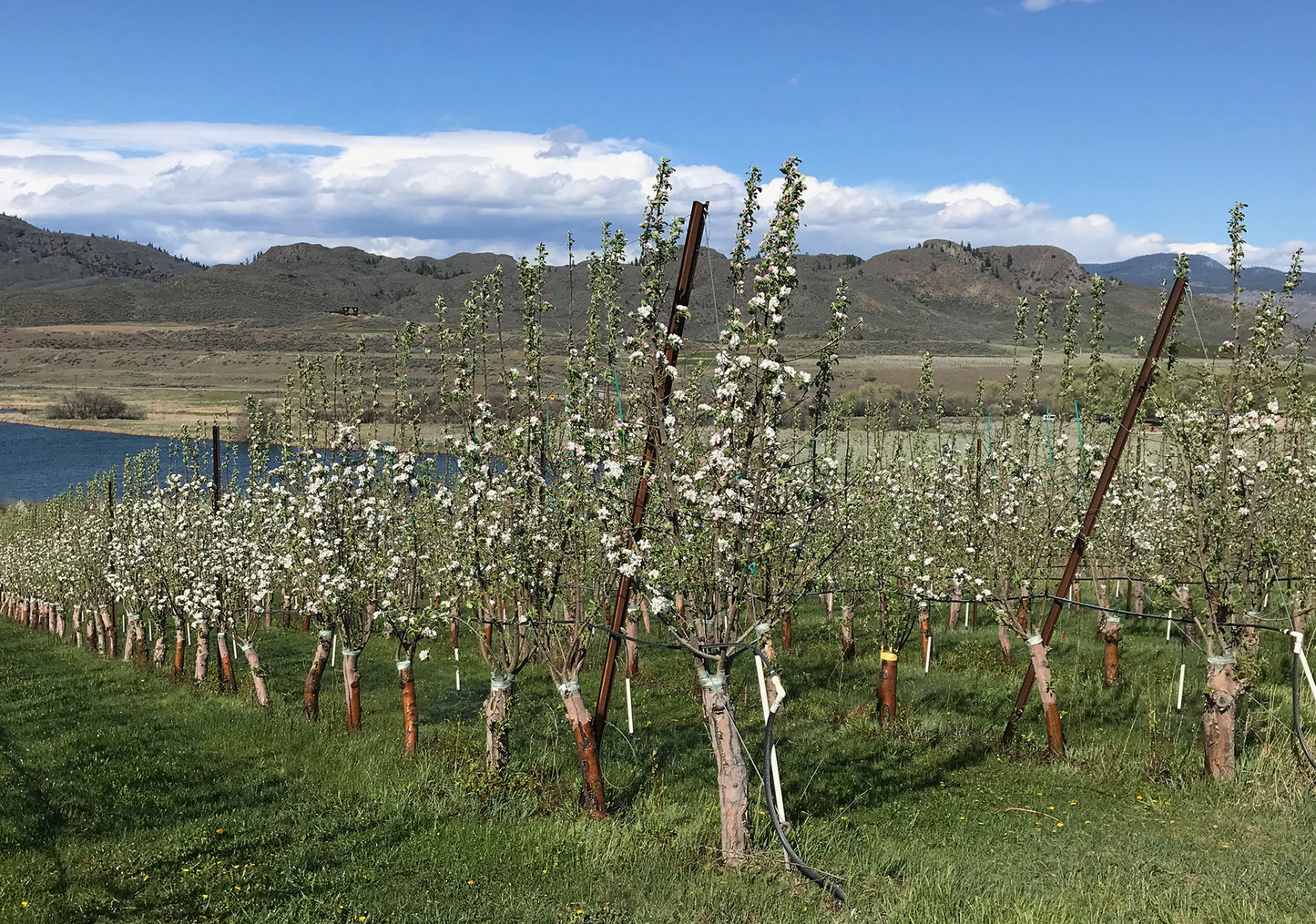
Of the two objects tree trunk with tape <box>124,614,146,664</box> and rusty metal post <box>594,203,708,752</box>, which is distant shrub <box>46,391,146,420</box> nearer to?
→ tree trunk with tape <box>124,614,146,664</box>

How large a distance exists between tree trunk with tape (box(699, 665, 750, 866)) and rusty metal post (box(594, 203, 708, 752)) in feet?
6.32

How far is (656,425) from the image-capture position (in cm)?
1166

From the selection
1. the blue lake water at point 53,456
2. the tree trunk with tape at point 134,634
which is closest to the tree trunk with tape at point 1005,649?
the tree trunk with tape at point 134,634

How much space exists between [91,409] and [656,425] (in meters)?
180

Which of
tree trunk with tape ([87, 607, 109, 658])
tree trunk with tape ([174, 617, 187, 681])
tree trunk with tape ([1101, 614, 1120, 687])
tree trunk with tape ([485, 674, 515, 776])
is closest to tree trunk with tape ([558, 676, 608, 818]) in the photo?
tree trunk with tape ([485, 674, 515, 776])

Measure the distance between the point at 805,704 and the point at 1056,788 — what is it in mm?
7054

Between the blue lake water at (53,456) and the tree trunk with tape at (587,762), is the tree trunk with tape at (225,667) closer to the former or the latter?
the tree trunk with tape at (587,762)

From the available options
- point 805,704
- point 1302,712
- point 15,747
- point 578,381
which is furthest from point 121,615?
point 1302,712

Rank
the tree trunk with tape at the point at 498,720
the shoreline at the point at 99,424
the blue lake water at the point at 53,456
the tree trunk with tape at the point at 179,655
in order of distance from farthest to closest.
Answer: the shoreline at the point at 99,424
the blue lake water at the point at 53,456
the tree trunk with tape at the point at 179,655
the tree trunk with tape at the point at 498,720

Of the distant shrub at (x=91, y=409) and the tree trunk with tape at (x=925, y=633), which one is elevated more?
the tree trunk with tape at (x=925, y=633)

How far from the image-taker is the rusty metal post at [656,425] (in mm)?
11781

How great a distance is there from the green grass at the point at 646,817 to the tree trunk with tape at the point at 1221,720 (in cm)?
48

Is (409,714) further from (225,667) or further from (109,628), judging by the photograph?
(109,628)

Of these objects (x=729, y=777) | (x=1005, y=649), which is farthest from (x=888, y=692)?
(x=729, y=777)
